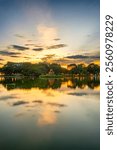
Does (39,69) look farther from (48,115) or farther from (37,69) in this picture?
(48,115)

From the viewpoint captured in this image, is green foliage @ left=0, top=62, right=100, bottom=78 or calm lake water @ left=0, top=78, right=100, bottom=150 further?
green foliage @ left=0, top=62, right=100, bottom=78

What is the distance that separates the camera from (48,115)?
3.52 metres

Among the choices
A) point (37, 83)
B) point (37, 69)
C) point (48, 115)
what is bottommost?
point (48, 115)

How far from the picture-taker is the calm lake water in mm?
3379

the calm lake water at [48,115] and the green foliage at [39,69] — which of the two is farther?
the green foliage at [39,69]

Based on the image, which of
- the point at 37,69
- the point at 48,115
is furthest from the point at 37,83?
the point at 48,115

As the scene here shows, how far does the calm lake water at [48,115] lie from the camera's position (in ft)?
11.1

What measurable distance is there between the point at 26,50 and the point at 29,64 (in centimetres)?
15

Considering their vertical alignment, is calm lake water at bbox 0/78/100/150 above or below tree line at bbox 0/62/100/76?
below

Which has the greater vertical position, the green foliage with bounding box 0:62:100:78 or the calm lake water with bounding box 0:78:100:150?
the green foliage with bounding box 0:62:100:78

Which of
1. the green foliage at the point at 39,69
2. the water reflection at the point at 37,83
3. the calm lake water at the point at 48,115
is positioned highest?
the green foliage at the point at 39,69

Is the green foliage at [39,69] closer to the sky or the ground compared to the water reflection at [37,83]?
closer to the sky

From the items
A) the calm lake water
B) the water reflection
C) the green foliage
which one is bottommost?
the calm lake water

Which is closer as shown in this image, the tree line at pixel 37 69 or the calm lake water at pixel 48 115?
the calm lake water at pixel 48 115
